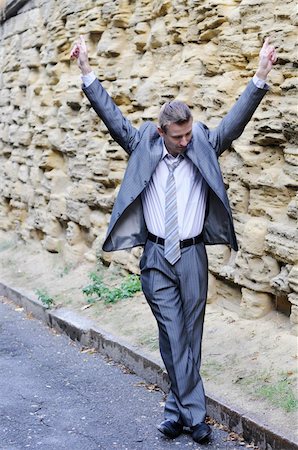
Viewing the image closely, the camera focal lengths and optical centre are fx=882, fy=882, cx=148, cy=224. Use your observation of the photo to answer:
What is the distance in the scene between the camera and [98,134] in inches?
364

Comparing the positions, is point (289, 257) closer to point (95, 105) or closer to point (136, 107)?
point (95, 105)

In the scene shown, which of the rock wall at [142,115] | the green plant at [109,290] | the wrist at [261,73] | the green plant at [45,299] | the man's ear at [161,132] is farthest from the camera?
the green plant at [45,299]

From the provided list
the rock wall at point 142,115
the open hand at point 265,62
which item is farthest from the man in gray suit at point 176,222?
the rock wall at point 142,115

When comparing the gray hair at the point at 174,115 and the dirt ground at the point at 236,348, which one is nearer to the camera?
the gray hair at the point at 174,115

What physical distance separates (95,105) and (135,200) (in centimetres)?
60

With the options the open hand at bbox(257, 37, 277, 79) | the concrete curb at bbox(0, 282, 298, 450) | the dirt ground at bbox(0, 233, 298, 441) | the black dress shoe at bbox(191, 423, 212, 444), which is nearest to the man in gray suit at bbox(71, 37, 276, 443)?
the black dress shoe at bbox(191, 423, 212, 444)

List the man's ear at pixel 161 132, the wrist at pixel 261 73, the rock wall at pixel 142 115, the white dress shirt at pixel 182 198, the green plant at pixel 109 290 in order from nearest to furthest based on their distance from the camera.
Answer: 1. the wrist at pixel 261 73
2. the man's ear at pixel 161 132
3. the white dress shirt at pixel 182 198
4. the rock wall at pixel 142 115
5. the green plant at pixel 109 290

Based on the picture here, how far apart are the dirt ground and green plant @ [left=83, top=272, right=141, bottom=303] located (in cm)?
7

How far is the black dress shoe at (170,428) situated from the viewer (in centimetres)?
511

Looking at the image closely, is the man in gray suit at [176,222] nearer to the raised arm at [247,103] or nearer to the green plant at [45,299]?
the raised arm at [247,103]

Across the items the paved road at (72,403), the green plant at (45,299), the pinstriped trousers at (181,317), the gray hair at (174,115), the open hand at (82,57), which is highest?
the open hand at (82,57)

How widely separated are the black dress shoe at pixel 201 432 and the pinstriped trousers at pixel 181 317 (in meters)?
0.03

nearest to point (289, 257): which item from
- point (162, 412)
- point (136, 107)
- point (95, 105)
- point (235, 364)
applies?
point (235, 364)

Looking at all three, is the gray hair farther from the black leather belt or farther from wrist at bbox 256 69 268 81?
the black leather belt
